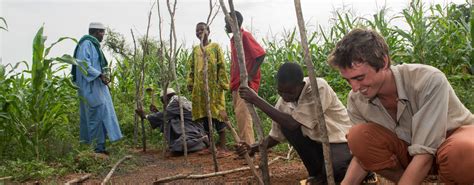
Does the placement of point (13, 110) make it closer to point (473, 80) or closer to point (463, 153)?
point (463, 153)

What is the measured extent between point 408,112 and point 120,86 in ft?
19.5

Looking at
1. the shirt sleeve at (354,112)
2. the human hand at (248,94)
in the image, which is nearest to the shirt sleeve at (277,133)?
the human hand at (248,94)

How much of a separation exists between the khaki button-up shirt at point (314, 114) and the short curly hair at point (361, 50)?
0.81 m

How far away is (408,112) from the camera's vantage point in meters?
2.23

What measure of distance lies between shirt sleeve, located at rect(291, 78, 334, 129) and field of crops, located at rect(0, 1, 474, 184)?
204 cm

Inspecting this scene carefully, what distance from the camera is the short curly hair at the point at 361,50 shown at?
2029mm

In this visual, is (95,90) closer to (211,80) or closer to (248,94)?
(211,80)

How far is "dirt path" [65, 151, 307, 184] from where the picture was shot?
3459mm

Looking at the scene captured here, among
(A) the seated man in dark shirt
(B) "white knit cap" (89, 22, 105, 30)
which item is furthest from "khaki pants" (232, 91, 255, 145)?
(B) "white knit cap" (89, 22, 105, 30)

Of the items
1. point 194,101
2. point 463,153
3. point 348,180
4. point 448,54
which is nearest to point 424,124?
point 463,153

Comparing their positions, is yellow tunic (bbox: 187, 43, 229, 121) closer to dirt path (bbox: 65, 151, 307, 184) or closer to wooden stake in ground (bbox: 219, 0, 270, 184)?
dirt path (bbox: 65, 151, 307, 184)

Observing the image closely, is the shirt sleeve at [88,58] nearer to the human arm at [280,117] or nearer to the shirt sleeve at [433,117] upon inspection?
the human arm at [280,117]

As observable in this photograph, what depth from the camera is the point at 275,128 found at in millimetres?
3207

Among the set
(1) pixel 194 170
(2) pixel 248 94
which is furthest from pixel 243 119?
(2) pixel 248 94
